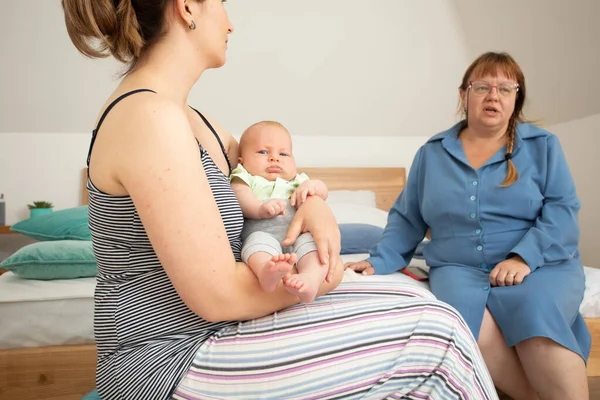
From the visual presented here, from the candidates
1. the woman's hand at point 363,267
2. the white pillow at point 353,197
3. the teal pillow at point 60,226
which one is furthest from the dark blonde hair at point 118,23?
the white pillow at point 353,197

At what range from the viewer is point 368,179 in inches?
141

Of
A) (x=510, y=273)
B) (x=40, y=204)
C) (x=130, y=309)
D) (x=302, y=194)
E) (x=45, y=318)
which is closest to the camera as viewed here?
(x=130, y=309)

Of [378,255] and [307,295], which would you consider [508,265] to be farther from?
[307,295]

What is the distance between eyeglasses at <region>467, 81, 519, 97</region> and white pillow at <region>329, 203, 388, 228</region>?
1.01m

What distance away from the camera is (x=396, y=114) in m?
3.64

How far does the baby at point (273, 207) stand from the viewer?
880 millimetres

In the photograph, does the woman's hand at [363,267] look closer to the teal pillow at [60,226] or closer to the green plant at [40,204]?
the teal pillow at [60,226]

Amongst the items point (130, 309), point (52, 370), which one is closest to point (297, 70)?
point (52, 370)

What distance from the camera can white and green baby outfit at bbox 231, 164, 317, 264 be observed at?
102cm

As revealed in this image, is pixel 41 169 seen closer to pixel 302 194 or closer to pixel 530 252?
pixel 302 194

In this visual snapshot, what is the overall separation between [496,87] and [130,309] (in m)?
1.40

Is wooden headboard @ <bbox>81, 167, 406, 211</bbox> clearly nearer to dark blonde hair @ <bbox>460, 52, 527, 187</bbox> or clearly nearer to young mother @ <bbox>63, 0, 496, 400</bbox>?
dark blonde hair @ <bbox>460, 52, 527, 187</bbox>

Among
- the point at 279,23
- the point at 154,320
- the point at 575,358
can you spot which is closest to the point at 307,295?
the point at 154,320

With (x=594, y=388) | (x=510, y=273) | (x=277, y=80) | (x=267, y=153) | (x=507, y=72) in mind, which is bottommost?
(x=594, y=388)
